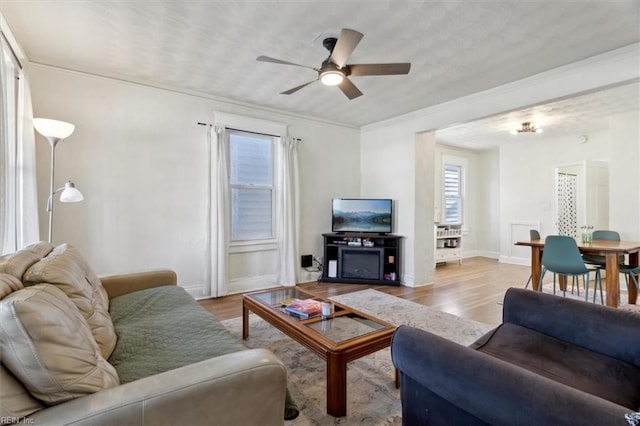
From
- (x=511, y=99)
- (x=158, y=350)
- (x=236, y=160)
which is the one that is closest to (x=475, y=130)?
(x=511, y=99)

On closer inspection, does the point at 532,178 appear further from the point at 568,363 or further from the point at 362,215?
the point at 568,363

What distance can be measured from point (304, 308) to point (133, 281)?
55.2 inches

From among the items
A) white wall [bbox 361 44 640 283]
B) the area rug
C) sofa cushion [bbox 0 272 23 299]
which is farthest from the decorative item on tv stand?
sofa cushion [bbox 0 272 23 299]

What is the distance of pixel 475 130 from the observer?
5.69m

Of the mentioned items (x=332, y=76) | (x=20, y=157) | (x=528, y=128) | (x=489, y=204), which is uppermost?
(x=528, y=128)

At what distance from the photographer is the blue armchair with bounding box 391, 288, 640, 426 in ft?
2.94

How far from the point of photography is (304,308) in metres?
2.31

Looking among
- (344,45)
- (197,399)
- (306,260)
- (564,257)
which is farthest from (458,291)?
(197,399)

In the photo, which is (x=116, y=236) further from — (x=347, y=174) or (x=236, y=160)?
(x=347, y=174)

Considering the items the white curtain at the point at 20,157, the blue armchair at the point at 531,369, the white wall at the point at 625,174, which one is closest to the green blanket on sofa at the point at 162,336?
the blue armchair at the point at 531,369

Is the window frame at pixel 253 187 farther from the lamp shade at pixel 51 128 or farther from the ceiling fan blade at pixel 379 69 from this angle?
the ceiling fan blade at pixel 379 69

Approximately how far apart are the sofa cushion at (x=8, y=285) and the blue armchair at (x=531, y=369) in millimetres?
1429

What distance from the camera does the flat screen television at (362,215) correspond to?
494cm

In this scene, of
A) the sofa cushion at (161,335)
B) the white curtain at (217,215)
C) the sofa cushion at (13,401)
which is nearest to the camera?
the sofa cushion at (13,401)
